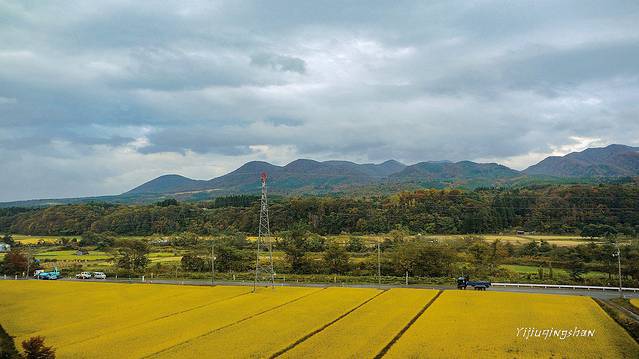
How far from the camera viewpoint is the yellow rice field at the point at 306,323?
2600 cm

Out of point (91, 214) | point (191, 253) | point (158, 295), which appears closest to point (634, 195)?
point (191, 253)

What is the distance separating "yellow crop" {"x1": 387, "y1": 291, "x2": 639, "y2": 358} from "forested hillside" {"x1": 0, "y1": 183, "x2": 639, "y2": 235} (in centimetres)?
6634

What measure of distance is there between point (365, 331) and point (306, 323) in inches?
192

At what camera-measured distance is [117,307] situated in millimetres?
42625

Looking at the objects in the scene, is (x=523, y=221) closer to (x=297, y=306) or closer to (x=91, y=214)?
(x=297, y=306)

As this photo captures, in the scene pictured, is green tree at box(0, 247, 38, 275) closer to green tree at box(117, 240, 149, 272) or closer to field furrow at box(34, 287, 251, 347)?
green tree at box(117, 240, 149, 272)

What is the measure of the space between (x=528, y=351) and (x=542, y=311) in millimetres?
12767

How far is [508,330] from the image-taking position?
3030cm

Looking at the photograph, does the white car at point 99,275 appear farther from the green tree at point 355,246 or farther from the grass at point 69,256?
the green tree at point 355,246

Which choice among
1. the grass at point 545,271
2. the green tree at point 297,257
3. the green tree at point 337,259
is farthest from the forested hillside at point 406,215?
the green tree at point 297,257

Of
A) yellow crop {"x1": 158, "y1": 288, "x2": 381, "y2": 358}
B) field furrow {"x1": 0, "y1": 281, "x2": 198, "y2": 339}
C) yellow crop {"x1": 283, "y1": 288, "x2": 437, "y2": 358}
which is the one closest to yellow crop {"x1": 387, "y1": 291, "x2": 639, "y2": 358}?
yellow crop {"x1": 283, "y1": 288, "x2": 437, "y2": 358}

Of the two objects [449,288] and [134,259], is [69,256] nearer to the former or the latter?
[134,259]

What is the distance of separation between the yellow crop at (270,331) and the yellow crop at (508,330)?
21.9 ft

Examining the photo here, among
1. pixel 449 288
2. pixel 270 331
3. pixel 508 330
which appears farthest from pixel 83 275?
pixel 508 330
